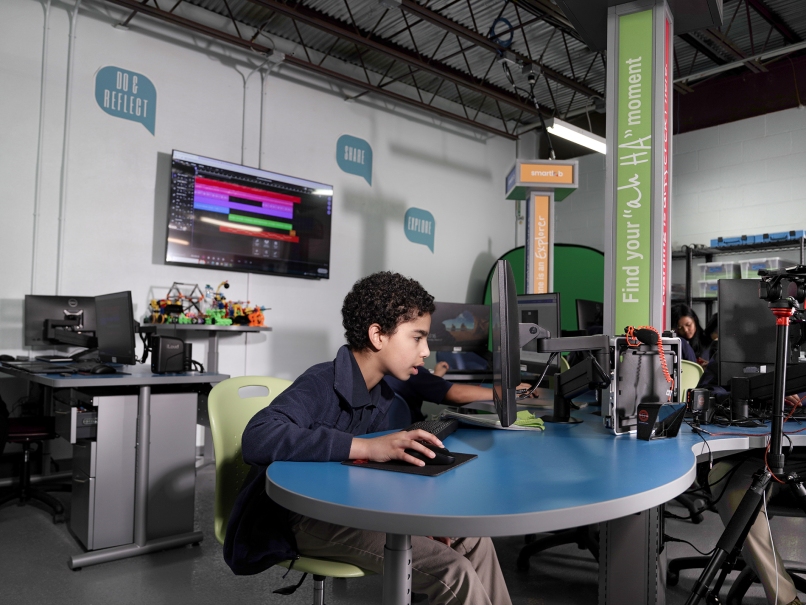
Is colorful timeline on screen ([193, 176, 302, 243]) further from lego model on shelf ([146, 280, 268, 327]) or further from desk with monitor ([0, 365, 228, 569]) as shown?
desk with monitor ([0, 365, 228, 569])

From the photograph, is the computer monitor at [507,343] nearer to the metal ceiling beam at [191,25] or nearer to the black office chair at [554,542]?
the black office chair at [554,542]

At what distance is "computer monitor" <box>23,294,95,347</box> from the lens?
3971 millimetres

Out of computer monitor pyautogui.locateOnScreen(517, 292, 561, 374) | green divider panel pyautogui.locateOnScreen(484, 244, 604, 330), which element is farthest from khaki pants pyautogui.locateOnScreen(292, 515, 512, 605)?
green divider panel pyautogui.locateOnScreen(484, 244, 604, 330)

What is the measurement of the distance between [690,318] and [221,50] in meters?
4.63

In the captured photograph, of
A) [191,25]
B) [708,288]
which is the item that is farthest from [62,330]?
[708,288]

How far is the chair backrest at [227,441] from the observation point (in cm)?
158

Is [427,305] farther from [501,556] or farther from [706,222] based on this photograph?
[706,222]

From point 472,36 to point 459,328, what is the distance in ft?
8.62

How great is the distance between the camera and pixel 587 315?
174 inches

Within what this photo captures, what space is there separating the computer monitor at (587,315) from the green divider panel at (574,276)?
181 centimetres

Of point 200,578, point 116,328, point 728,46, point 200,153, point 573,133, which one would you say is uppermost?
point 728,46

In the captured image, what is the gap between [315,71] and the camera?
565cm

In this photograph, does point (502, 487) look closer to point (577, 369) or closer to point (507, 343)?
point (507, 343)

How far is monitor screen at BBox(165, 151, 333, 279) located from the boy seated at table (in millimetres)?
3764
